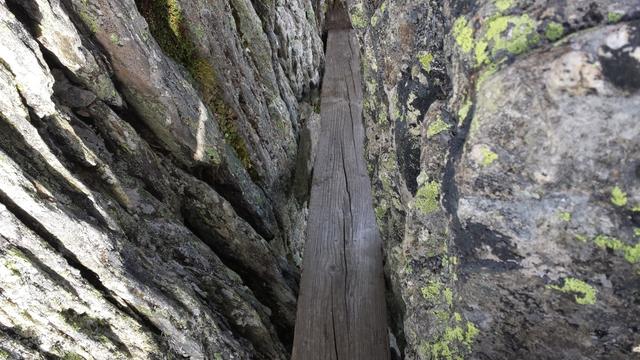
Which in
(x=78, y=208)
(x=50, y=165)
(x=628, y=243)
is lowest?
(x=628, y=243)

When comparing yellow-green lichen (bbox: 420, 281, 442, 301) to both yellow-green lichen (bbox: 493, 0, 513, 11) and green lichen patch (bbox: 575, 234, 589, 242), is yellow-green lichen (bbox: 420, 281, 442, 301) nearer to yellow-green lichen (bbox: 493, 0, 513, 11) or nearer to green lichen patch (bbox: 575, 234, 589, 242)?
green lichen patch (bbox: 575, 234, 589, 242)

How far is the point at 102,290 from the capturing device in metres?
2.82

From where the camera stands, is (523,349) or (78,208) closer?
(523,349)

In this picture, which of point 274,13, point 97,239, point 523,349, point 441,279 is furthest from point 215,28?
point 523,349

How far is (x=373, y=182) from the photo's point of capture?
13.8 ft

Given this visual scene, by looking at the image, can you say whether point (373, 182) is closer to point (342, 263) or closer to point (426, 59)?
point (342, 263)

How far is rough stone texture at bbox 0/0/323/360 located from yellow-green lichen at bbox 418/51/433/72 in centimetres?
209

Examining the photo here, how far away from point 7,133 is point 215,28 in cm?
247

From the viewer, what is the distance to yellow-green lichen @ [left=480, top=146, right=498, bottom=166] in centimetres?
195

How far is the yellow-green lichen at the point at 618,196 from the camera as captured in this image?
171cm

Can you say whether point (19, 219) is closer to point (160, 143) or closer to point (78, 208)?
point (78, 208)

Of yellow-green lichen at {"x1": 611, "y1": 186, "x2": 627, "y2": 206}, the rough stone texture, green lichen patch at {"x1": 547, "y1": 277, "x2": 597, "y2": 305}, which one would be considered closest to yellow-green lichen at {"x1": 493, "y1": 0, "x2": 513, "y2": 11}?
yellow-green lichen at {"x1": 611, "y1": 186, "x2": 627, "y2": 206}

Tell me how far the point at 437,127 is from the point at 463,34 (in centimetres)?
48

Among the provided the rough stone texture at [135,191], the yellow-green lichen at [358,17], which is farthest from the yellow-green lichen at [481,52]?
the rough stone texture at [135,191]
